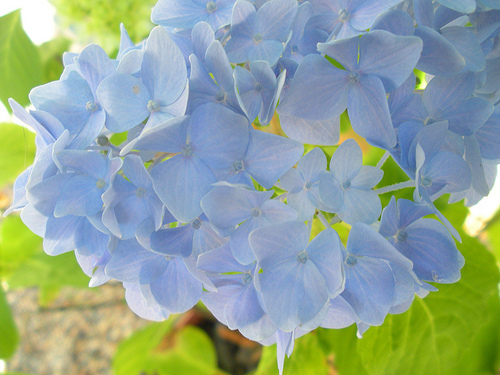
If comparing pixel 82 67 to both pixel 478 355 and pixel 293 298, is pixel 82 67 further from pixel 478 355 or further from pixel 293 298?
pixel 478 355

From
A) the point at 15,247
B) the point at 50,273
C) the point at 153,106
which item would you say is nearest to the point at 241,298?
the point at 153,106

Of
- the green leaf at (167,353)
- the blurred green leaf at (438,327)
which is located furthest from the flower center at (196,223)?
the green leaf at (167,353)

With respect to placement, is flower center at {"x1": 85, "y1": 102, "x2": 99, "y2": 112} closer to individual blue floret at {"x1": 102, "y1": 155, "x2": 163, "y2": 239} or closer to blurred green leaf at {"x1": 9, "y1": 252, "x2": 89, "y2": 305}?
individual blue floret at {"x1": 102, "y1": 155, "x2": 163, "y2": 239}

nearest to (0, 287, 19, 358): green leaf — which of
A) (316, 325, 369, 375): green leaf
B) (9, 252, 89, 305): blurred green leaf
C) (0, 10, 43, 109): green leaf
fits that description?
(9, 252, 89, 305): blurred green leaf

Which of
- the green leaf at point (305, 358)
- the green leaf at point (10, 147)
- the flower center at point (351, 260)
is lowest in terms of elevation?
the green leaf at point (305, 358)

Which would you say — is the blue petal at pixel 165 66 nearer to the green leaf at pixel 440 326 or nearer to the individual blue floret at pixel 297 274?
the individual blue floret at pixel 297 274

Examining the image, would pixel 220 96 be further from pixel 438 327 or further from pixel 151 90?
pixel 438 327
